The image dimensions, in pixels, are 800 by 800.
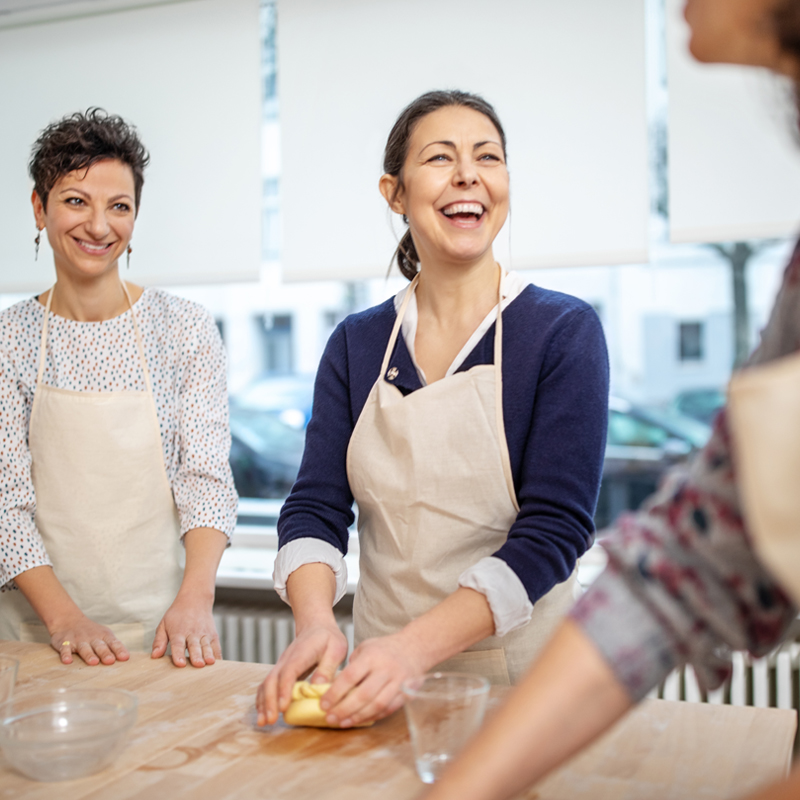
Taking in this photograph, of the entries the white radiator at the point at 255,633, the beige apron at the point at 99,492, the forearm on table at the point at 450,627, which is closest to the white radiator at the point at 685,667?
the white radiator at the point at 255,633

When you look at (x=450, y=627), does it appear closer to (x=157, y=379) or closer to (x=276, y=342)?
(x=157, y=379)

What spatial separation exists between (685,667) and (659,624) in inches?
78.3

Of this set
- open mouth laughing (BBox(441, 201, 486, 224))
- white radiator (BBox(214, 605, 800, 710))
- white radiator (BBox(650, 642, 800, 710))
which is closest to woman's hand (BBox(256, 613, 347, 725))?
open mouth laughing (BBox(441, 201, 486, 224))

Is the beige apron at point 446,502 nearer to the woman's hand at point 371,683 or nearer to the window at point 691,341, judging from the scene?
the woman's hand at point 371,683

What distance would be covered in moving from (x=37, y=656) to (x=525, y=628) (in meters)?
0.82

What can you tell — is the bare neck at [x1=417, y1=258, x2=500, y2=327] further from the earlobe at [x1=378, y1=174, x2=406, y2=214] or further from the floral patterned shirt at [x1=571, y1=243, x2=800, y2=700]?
the floral patterned shirt at [x1=571, y1=243, x2=800, y2=700]

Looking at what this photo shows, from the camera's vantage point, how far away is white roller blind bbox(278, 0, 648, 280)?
2537 mm

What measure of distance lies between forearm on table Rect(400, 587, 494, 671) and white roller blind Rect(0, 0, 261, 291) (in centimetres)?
194

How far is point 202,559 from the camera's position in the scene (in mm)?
1707

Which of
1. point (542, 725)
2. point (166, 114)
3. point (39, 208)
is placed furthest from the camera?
point (166, 114)

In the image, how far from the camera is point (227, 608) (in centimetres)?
293

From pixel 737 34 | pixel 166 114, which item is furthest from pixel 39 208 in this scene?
pixel 737 34

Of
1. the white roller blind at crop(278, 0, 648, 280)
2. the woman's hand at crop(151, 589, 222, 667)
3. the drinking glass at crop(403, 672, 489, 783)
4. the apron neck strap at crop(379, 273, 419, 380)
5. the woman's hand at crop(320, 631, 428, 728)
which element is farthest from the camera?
the white roller blind at crop(278, 0, 648, 280)

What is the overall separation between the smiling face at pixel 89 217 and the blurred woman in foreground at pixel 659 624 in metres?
1.47
